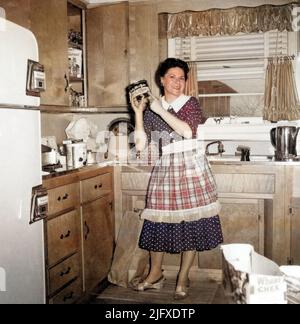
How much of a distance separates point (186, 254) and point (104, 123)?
1604mm

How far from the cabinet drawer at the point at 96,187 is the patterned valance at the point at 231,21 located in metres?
1.47

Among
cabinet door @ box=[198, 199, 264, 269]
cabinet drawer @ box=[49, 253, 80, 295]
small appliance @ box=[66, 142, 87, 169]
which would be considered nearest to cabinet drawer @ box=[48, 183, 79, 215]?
cabinet drawer @ box=[49, 253, 80, 295]

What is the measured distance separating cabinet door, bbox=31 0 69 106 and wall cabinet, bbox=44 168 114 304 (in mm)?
626

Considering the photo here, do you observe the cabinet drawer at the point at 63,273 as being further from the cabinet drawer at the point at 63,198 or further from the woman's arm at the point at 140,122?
the woman's arm at the point at 140,122

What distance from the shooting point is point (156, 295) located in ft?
10.0

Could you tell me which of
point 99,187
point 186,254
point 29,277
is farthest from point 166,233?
point 29,277

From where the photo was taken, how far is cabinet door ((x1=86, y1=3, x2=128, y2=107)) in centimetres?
365

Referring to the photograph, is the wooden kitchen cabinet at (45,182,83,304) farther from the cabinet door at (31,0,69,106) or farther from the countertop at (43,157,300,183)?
the cabinet door at (31,0,69,106)

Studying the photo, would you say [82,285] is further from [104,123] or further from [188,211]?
[104,123]

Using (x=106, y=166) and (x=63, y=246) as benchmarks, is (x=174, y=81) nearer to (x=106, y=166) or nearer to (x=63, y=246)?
(x=106, y=166)

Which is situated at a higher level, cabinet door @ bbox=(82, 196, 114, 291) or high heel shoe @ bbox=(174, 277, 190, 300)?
cabinet door @ bbox=(82, 196, 114, 291)

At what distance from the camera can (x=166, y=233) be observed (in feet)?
9.66

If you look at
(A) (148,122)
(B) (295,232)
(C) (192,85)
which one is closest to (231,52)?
(C) (192,85)

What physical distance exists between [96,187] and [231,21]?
184 centimetres
